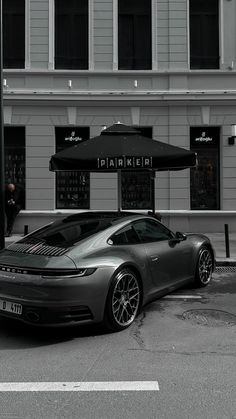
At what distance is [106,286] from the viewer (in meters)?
5.32

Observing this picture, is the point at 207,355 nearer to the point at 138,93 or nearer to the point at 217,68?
the point at 138,93

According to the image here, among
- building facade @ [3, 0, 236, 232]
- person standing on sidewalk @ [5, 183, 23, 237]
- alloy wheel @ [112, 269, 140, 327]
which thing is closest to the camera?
alloy wheel @ [112, 269, 140, 327]

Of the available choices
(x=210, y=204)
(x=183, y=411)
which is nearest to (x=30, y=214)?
(x=210, y=204)

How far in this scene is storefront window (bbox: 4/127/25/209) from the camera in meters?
15.7

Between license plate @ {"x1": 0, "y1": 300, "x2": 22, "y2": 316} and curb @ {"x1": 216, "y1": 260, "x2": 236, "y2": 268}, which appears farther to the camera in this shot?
curb @ {"x1": 216, "y1": 260, "x2": 236, "y2": 268}

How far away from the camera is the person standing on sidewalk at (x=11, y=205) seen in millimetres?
14844

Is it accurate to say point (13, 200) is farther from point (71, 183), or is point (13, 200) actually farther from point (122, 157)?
point (122, 157)

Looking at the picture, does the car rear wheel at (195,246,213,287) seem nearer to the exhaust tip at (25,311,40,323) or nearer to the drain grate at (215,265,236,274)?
the drain grate at (215,265,236,274)

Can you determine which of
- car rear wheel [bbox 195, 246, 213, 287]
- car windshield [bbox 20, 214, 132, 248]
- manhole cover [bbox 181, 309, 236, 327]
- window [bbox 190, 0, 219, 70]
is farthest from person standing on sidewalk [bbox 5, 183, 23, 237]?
manhole cover [bbox 181, 309, 236, 327]

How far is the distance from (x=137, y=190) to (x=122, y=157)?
641 cm

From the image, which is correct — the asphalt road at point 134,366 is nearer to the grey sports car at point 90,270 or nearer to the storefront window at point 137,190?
the grey sports car at point 90,270

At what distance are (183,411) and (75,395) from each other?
0.90 meters

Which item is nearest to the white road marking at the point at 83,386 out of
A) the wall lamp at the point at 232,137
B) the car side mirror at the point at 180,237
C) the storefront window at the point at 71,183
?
the car side mirror at the point at 180,237

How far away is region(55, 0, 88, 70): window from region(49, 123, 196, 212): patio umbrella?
6.93 m
